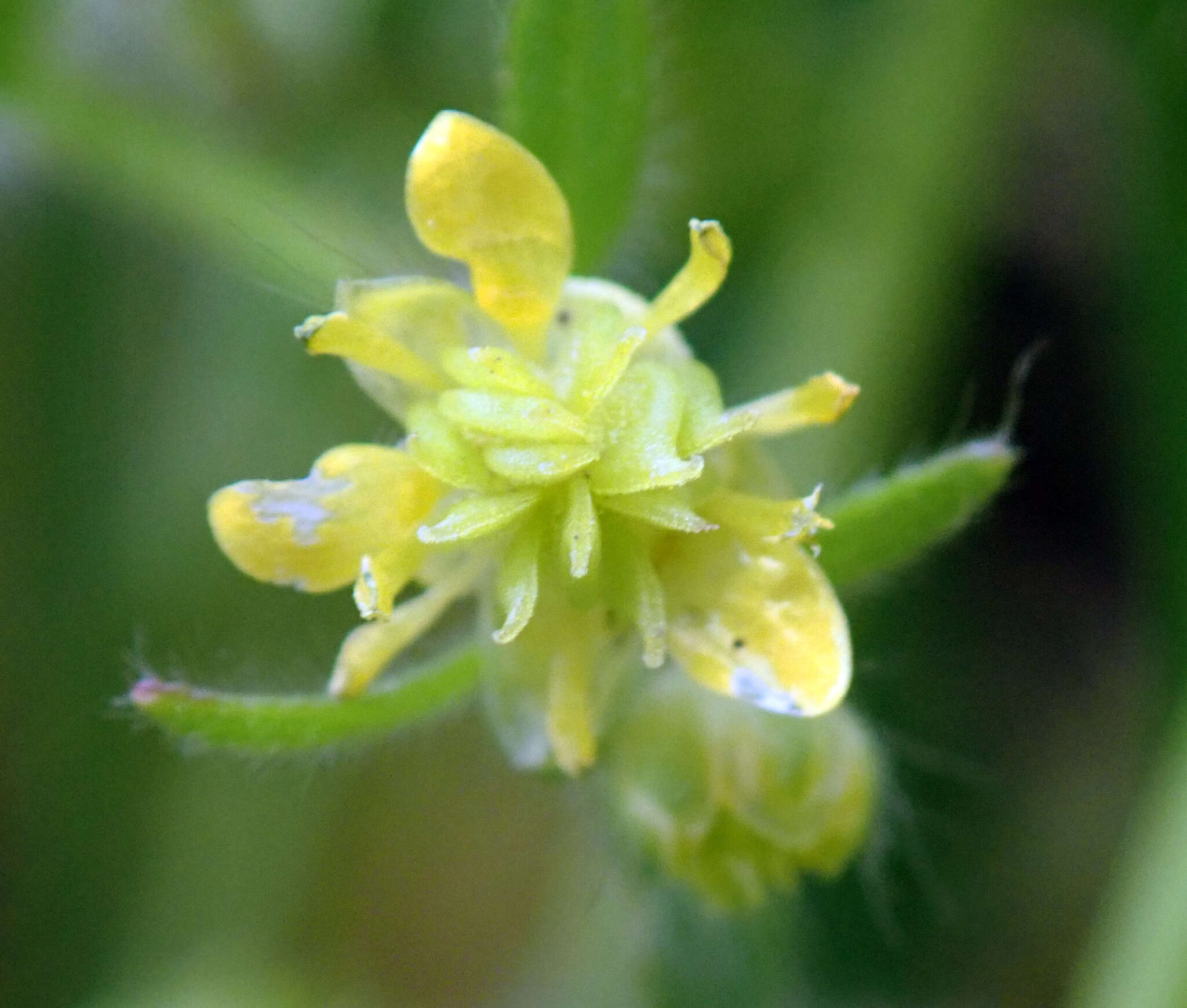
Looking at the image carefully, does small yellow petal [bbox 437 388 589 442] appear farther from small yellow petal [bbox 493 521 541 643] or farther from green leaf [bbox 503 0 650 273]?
green leaf [bbox 503 0 650 273]

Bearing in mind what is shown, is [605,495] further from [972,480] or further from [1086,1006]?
[1086,1006]

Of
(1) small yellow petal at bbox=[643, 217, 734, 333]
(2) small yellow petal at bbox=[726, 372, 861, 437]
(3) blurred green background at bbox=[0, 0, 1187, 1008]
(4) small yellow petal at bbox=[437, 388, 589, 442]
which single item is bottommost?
(3) blurred green background at bbox=[0, 0, 1187, 1008]

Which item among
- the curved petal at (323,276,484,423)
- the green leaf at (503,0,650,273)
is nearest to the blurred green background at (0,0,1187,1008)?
the green leaf at (503,0,650,273)

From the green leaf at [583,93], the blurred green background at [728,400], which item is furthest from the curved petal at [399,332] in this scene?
the blurred green background at [728,400]

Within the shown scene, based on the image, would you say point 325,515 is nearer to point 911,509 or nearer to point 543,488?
point 543,488

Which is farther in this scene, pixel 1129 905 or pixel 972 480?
pixel 1129 905

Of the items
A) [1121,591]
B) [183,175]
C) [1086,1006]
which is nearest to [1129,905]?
[1086,1006]

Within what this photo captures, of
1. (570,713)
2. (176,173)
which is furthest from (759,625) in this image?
(176,173)
